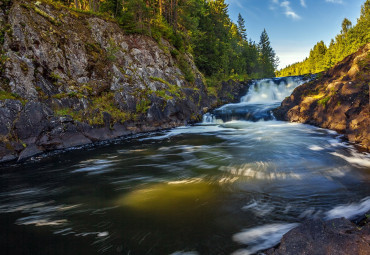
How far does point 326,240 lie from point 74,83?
11246mm

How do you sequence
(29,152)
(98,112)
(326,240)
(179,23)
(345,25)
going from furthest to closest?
(345,25), (179,23), (98,112), (29,152), (326,240)

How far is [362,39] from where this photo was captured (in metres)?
34.1

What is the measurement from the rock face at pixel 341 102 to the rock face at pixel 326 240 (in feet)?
20.2

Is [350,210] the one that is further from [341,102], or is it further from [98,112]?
[98,112]

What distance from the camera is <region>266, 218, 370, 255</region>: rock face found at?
6.68 ft

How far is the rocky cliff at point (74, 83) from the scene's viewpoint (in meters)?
7.68

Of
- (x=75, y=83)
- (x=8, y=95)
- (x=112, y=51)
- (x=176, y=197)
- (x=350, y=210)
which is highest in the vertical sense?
(x=112, y=51)

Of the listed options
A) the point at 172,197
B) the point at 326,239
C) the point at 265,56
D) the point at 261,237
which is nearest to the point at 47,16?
the point at 172,197

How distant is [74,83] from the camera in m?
10.2

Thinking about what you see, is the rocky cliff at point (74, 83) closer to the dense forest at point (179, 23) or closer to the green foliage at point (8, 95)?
the green foliage at point (8, 95)

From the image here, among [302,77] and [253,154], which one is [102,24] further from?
[302,77]

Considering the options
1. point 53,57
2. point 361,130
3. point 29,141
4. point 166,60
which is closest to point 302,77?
point 166,60

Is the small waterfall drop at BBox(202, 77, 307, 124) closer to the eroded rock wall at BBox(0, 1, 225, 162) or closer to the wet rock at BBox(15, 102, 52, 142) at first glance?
the eroded rock wall at BBox(0, 1, 225, 162)

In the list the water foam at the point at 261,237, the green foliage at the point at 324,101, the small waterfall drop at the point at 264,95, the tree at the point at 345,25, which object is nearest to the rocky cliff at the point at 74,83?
the small waterfall drop at the point at 264,95
